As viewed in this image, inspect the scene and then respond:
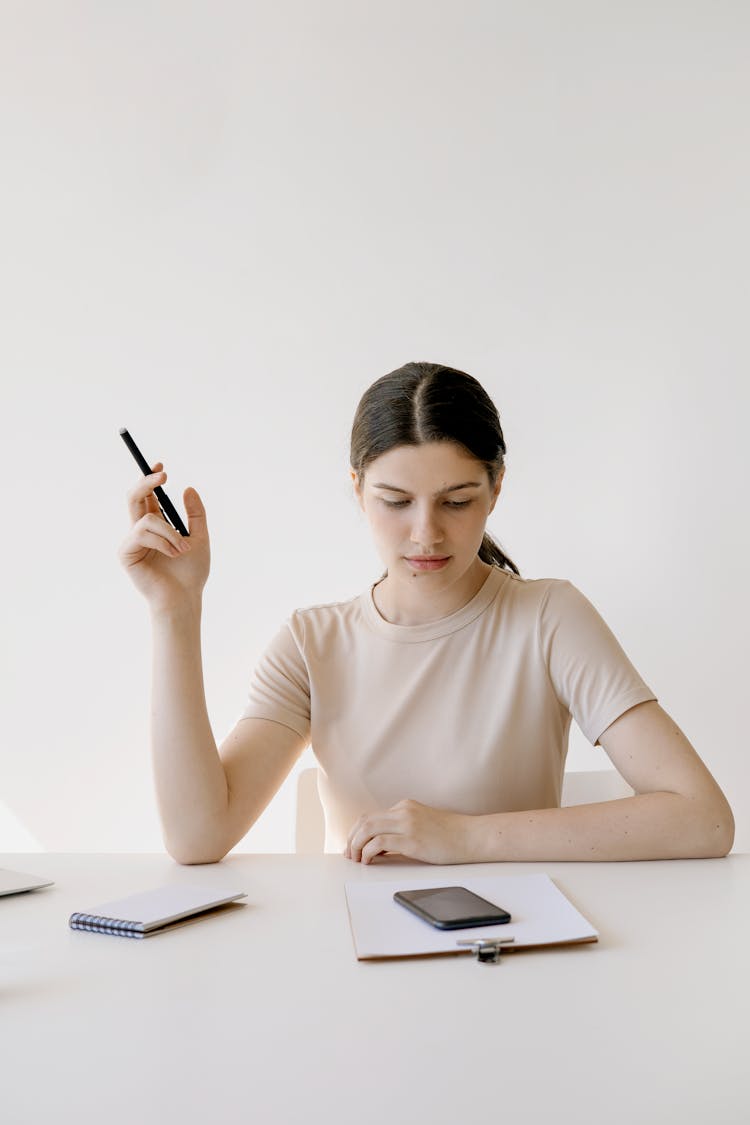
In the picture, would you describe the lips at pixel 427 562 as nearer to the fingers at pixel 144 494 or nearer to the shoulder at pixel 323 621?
the shoulder at pixel 323 621

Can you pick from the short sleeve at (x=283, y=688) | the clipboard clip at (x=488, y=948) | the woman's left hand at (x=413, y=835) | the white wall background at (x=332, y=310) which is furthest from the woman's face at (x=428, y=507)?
the white wall background at (x=332, y=310)

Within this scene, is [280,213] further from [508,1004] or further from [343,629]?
[508,1004]

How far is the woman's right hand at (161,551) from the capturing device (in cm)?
134

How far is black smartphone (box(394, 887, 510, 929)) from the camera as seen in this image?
96cm

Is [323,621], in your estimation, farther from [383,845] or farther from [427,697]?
[383,845]

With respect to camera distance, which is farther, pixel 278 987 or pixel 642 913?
pixel 642 913

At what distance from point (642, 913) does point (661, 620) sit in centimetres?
136

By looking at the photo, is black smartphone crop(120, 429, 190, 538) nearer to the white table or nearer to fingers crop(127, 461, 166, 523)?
fingers crop(127, 461, 166, 523)

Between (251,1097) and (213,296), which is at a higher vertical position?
(213,296)

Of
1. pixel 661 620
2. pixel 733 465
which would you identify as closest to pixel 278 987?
pixel 661 620

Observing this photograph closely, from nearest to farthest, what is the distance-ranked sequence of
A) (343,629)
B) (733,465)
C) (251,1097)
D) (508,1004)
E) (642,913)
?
(251,1097)
(508,1004)
(642,913)
(343,629)
(733,465)

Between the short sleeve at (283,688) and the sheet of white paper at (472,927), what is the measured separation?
43 centimetres

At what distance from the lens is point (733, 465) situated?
231 cm

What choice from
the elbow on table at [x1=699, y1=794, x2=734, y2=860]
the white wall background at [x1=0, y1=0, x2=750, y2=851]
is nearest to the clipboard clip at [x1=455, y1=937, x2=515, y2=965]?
the elbow on table at [x1=699, y1=794, x2=734, y2=860]
